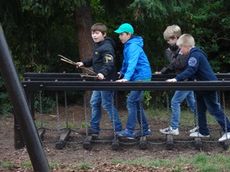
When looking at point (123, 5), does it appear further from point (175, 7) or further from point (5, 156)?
point (5, 156)

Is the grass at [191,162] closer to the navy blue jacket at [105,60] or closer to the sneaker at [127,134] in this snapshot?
the sneaker at [127,134]

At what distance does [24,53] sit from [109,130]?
4762mm

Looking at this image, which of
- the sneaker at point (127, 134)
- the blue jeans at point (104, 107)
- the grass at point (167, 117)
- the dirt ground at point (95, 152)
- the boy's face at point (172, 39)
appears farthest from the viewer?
the grass at point (167, 117)

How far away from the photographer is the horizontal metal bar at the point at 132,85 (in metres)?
7.66

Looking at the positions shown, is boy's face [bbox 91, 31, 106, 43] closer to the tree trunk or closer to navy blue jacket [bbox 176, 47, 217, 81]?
navy blue jacket [bbox 176, 47, 217, 81]

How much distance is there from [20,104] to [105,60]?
3.95 metres

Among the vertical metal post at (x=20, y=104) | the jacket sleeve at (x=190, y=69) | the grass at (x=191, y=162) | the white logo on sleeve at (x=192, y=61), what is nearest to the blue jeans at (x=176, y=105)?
the jacket sleeve at (x=190, y=69)

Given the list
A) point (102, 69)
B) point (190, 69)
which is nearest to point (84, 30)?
point (102, 69)

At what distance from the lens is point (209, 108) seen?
26.8 ft

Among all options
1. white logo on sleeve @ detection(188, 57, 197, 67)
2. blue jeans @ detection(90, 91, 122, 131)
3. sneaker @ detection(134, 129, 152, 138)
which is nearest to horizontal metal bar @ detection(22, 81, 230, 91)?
white logo on sleeve @ detection(188, 57, 197, 67)

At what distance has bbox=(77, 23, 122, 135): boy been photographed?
8.29 meters

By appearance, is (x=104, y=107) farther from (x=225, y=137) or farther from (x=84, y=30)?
(x=84, y=30)

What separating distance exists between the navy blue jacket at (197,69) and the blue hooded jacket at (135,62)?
22.6 inches

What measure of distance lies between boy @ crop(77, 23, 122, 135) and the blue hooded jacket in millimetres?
230
